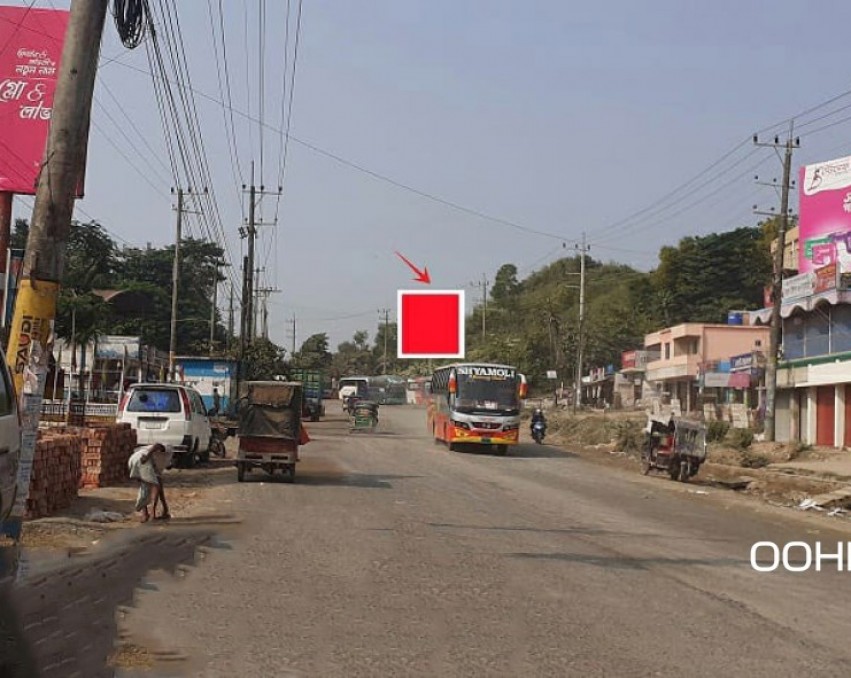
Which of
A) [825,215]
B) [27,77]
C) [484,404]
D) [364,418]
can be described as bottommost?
[364,418]

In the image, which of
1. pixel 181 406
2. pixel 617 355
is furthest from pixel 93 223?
pixel 181 406

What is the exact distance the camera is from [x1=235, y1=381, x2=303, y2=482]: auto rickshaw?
18453mm

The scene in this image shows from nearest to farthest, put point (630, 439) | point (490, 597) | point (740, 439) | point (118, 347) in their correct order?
point (490, 597)
point (630, 439)
point (740, 439)
point (118, 347)

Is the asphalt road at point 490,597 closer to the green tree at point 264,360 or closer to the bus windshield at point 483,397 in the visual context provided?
the bus windshield at point 483,397

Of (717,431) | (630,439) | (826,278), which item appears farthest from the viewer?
(826,278)

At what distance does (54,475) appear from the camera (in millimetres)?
13250

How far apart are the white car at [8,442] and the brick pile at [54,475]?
165 inches

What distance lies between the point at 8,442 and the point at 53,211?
2827 mm

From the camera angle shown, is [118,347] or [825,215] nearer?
[825,215]

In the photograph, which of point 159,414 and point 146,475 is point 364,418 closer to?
point 159,414

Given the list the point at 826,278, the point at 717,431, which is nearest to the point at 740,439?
the point at 717,431

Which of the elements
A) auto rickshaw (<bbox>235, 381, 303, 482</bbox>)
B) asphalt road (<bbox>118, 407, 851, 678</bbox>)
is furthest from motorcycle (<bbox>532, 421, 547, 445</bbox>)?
asphalt road (<bbox>118, 407, 851, 678</bbox>)

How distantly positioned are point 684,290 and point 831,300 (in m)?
52.6

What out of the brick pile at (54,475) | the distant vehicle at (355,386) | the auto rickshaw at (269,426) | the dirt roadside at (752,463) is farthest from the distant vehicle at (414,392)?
the brick pile at (54,475)
